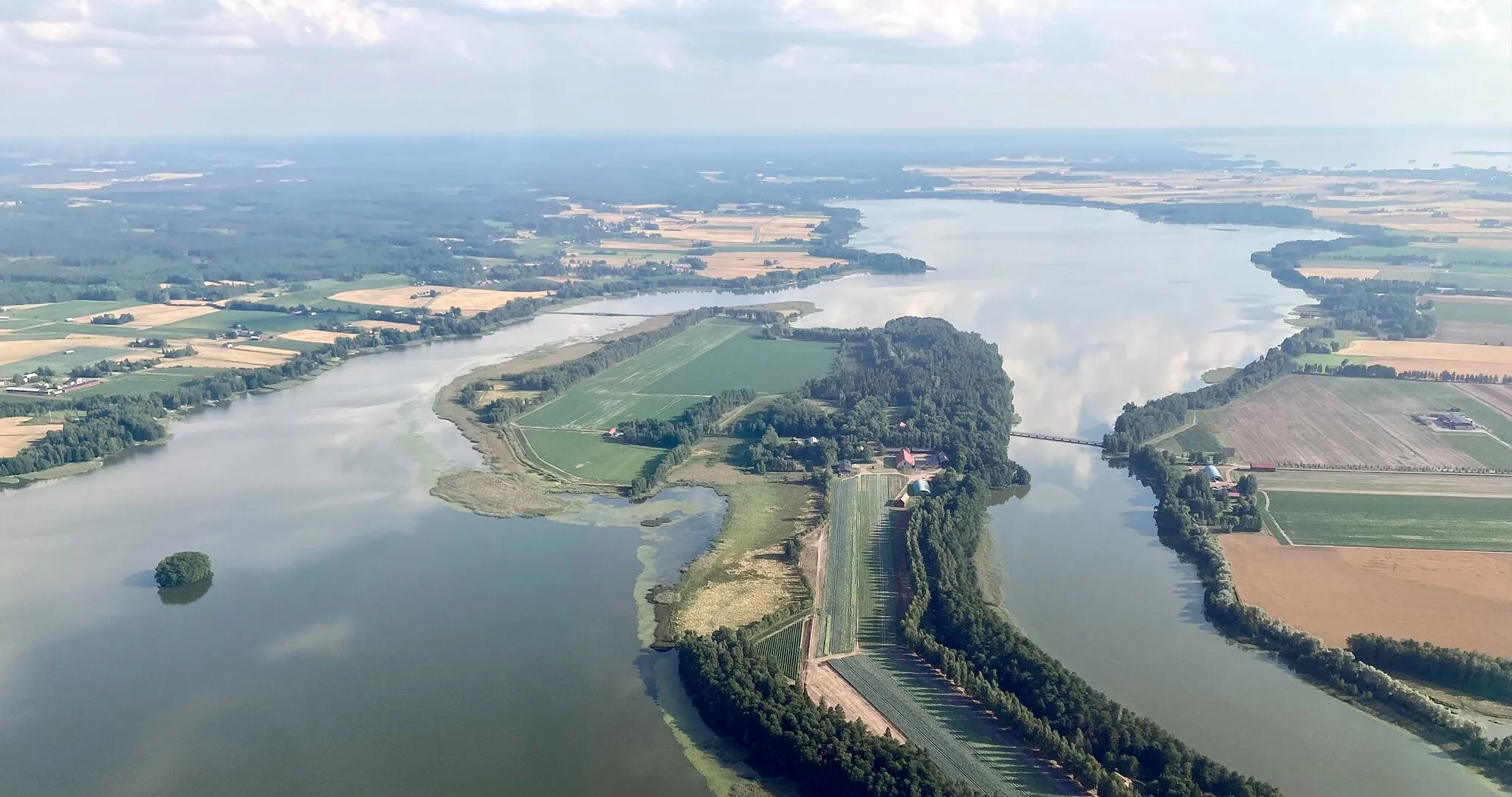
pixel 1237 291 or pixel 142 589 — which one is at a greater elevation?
pixel 1237 291

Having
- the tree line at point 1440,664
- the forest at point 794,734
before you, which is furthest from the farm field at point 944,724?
the tree line at point 1440,664

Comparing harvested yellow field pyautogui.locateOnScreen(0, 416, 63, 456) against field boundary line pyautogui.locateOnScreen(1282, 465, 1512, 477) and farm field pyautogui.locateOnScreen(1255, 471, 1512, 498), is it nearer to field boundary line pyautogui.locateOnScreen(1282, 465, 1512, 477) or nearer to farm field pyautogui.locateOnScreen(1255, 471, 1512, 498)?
farm field pyautogui.locateOnScreen(1255, 471, 1512, 498)

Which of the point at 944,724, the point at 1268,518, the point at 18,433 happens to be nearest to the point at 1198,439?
the point at 1268,518

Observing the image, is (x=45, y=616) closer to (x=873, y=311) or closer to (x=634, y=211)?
(x=873, y=311)

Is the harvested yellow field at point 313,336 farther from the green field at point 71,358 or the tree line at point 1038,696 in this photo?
the tree line at point 1038,696

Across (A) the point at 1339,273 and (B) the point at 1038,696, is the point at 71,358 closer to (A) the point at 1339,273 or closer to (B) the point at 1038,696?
(B) the point at 1038,696

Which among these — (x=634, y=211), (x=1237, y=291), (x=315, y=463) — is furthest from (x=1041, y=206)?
(x=315, y=463)
